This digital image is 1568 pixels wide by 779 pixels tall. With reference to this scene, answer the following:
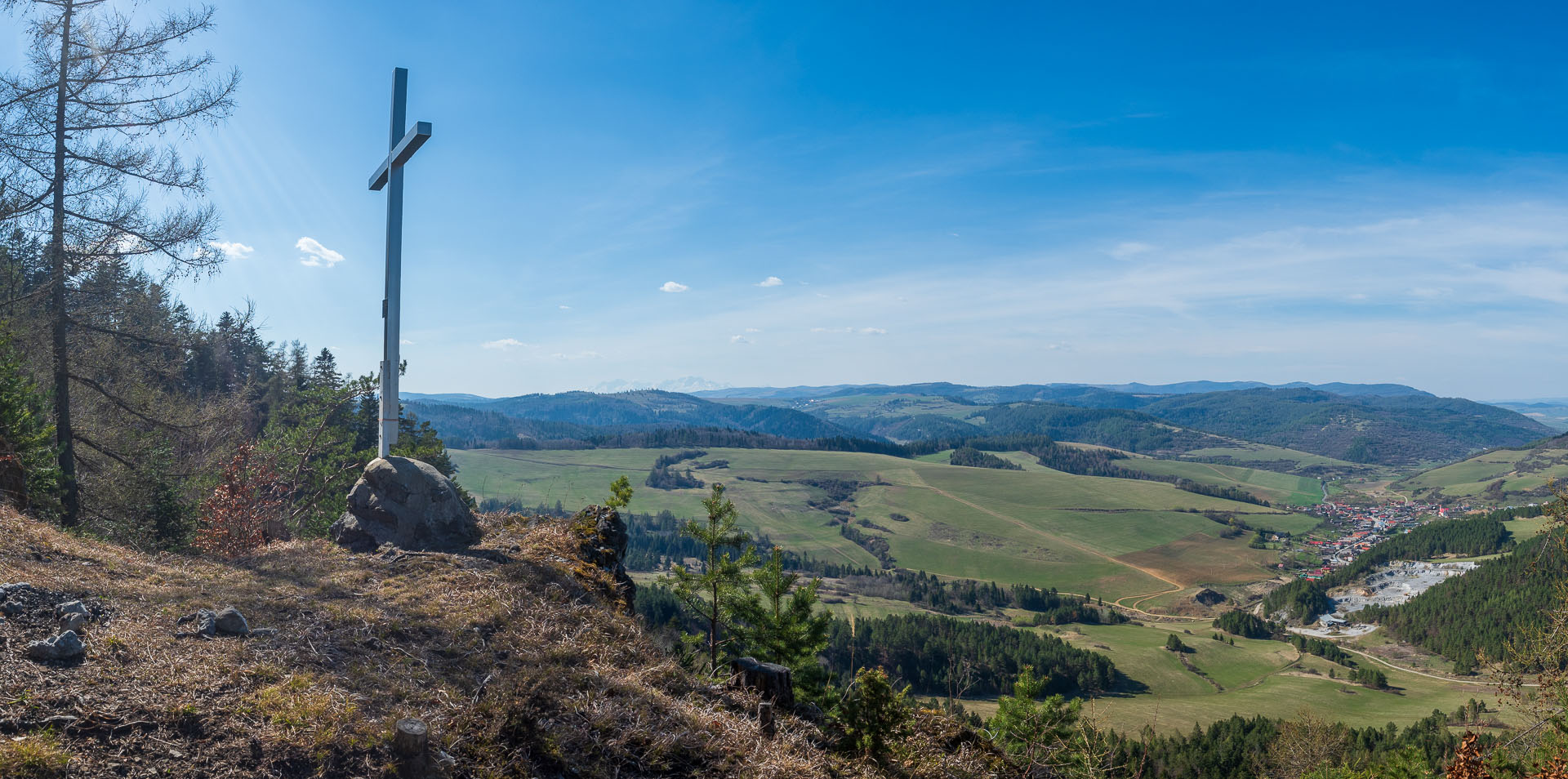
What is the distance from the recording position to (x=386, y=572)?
29.0 ft

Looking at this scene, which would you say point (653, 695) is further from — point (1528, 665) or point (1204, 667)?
point (1204, 667)

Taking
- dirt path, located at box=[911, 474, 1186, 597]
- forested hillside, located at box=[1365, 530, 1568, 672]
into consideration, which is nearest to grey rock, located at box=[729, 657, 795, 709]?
forested hillside, located at box=[1365, 530, 1568, 672]

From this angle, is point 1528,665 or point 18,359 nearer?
point 1528,665

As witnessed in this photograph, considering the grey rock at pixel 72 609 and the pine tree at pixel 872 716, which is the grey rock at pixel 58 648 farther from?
the pine tree at pixel 872 716

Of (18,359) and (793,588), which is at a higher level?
(18,359)

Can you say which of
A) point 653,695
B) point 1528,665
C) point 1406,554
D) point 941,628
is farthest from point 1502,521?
point 653,695

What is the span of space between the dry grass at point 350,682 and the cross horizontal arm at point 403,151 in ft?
20.9

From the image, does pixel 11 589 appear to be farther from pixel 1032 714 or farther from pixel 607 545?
pixel 1032 714

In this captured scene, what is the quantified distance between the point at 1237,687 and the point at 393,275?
12738 cm

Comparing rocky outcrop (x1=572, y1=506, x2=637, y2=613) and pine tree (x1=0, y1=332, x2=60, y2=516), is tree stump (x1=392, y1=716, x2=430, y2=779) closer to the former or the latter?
rocky outcrop (x1=572, y1=506, x2=637, y2=613)

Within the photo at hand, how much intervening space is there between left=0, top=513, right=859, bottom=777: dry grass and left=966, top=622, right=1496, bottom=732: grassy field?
3206 inches

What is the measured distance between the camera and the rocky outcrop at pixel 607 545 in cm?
1014

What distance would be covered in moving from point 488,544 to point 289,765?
5.76 m

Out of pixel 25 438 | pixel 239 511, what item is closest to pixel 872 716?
pixel 239 511
